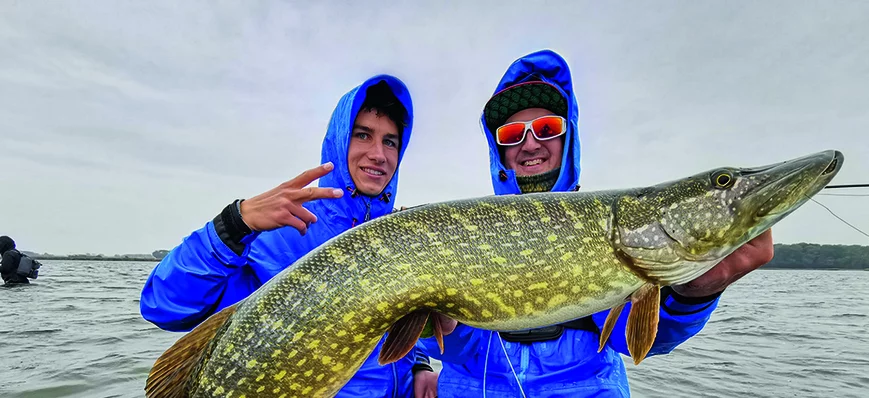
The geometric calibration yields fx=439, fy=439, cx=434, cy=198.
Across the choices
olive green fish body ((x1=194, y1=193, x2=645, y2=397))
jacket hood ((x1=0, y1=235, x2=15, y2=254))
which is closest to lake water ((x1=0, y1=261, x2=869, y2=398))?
olive green fish body ((x1=194, y1=193, x2=645, y2=397))

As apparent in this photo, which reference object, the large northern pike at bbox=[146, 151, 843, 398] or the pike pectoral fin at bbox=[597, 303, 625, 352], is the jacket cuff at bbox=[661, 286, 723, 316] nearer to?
the large northern pike at bbox=[146, 151, 843, 398]

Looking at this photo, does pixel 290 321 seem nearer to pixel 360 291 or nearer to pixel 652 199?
pixel 360 291

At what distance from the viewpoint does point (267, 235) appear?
274cm

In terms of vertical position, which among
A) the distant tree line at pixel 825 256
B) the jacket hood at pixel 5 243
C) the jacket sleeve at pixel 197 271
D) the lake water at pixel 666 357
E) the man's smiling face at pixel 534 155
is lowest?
the distant tree line at pixel 825 256

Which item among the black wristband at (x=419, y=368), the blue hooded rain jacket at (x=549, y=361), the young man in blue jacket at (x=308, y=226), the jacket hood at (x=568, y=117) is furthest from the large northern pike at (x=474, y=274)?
the black wristband at (x=419, y=368)

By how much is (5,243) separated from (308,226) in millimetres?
21294

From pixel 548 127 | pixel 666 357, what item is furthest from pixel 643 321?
pixel 666 357

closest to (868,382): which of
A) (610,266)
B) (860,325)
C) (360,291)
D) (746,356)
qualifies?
(746,356)

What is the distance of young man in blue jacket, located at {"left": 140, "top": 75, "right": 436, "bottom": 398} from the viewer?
7.01 ft

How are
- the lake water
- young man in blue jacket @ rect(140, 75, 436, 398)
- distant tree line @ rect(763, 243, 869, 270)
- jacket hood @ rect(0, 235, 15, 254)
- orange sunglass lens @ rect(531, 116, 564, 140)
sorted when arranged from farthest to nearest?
1. distant tree line @ rect(763, 243, 869, 270)
2. jacket hood @ rect(0, 235, 15, 254)
3. the lake water
4. orange sunglass lens @ rect(531, 116, 564, 140)
5. young man in blue jacket @ rect(140, 75, 436, 398)

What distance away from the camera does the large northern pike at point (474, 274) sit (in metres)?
1.75

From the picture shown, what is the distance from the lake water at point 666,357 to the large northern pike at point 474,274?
16.7ft

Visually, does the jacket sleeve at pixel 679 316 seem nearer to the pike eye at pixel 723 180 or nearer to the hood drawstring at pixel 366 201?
the pike eye at pixel 723 180

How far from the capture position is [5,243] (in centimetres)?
1673
